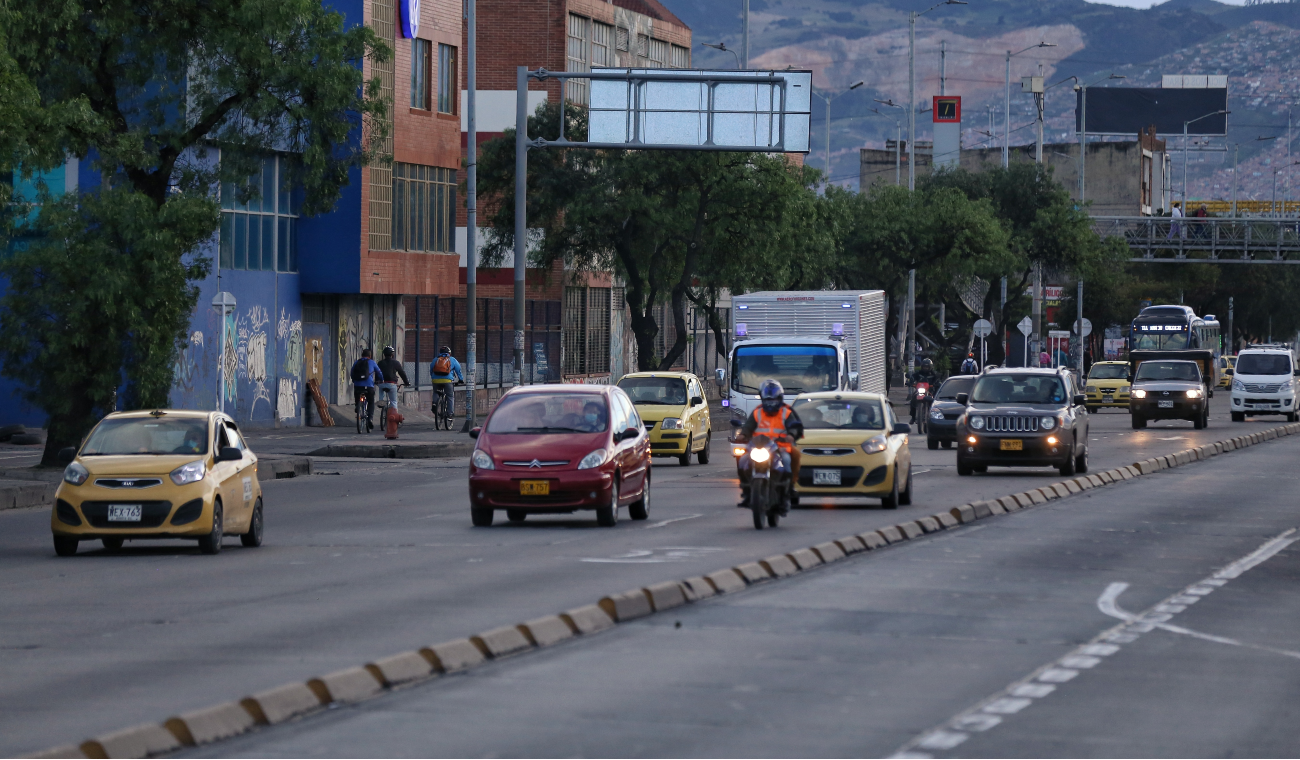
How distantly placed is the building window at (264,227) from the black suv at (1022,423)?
1962 centimetres

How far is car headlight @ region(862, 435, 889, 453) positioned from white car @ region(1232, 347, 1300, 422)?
35.3 metres

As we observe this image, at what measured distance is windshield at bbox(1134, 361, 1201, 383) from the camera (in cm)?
5353

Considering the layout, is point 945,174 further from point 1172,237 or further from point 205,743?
point 205,743

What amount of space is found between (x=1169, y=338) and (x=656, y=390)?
157 feet

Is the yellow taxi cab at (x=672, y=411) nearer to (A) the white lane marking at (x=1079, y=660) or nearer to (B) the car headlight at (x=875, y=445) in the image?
(B) the car headlight at (x=875, y=445)

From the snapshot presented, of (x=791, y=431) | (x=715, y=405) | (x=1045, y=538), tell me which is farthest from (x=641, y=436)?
(x=715, y=405)

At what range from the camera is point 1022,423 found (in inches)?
1245

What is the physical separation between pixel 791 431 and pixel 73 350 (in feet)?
43.6

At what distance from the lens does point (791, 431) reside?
71.0ft

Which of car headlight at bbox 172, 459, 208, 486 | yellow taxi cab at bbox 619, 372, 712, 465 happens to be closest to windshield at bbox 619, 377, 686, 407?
yellow taxi cab at bbox 619, 372, 712, 465

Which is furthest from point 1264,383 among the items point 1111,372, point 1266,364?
point 1111,372

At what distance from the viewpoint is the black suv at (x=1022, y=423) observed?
31.6m

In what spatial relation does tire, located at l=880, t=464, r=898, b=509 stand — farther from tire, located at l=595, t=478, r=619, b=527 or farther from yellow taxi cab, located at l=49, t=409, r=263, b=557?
yellow taxi cab, located at l=49, t=409, r=263, b=557

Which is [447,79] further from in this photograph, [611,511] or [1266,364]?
[611,511]
